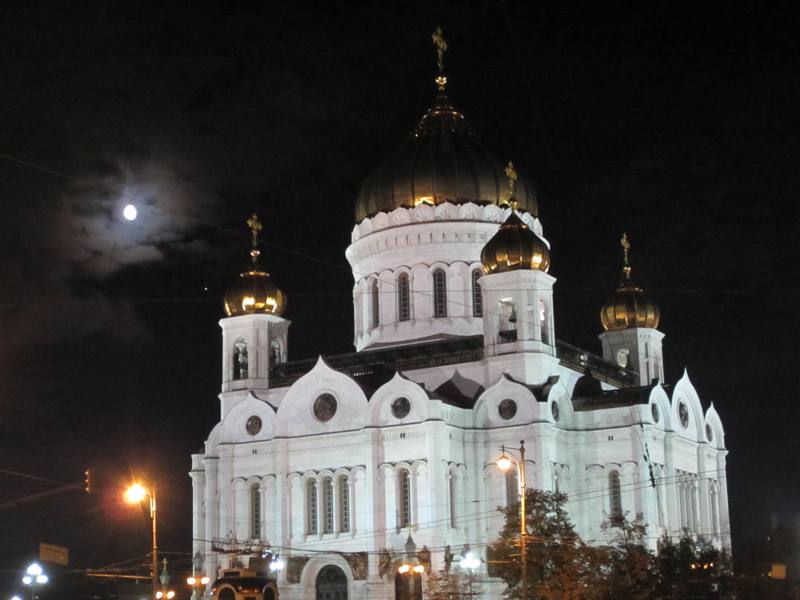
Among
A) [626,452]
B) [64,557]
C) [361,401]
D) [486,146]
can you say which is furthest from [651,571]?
[486,146]

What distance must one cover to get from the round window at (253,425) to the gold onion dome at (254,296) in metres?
4.98

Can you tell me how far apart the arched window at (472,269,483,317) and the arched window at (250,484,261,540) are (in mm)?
11527

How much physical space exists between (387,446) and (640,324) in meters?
15.1

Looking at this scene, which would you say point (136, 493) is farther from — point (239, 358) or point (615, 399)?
point (239, 358)

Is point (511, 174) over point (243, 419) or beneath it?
over

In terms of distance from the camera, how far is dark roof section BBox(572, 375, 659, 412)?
57500 millimetres

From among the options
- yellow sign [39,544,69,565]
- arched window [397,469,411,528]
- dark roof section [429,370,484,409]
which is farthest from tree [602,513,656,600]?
yellow sign [39,544,69,565]

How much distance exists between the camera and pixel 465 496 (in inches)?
2202

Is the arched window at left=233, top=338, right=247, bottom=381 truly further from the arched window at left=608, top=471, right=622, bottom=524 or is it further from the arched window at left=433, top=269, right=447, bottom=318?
the arched window at left=608, top=471, right=622, bottom=524

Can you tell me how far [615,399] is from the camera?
190ft

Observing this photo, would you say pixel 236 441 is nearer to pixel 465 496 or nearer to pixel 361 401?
pixel 361 401

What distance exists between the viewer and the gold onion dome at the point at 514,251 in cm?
5803

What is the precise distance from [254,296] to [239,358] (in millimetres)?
2724

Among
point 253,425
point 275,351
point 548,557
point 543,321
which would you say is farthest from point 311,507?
point 548,557
